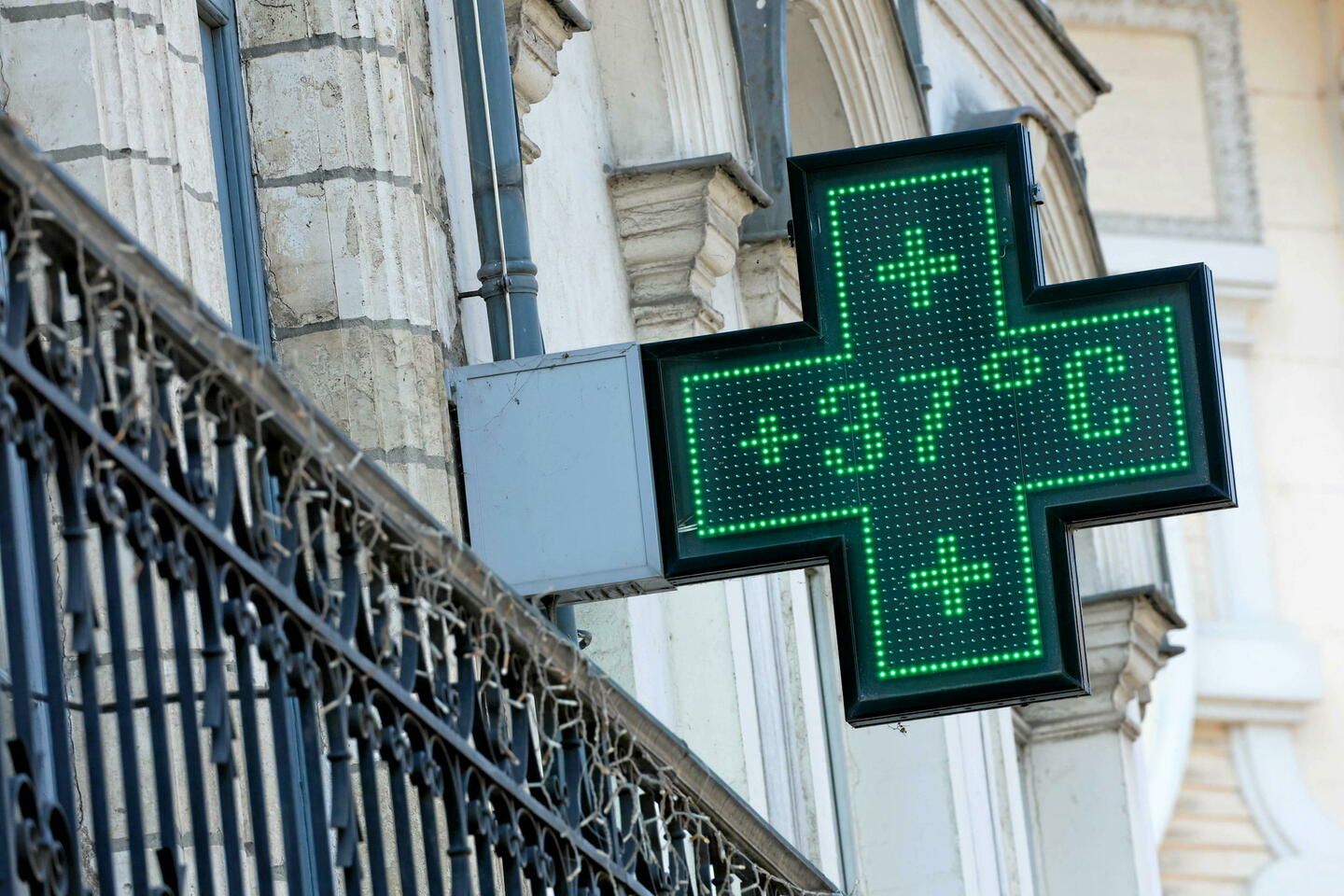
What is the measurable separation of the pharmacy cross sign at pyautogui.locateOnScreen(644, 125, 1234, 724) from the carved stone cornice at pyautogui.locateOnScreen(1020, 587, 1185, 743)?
8.50 meters

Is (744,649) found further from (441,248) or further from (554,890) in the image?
(554,890)

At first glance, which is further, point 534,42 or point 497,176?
point 534,42

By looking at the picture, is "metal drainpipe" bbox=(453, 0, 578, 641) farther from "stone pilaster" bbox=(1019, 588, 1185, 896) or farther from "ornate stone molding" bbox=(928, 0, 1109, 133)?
"stone pilaster" bbox=(1019, 588, 1185, 896)

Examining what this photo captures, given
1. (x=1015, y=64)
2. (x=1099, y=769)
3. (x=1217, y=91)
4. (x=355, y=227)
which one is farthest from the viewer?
(x=1217, y=91)

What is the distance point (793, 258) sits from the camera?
32.2ft

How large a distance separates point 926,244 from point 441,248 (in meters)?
1.35

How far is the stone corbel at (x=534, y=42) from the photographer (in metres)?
6.63

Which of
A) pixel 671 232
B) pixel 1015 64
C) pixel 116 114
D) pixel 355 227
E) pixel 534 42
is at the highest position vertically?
pixel 1015 64

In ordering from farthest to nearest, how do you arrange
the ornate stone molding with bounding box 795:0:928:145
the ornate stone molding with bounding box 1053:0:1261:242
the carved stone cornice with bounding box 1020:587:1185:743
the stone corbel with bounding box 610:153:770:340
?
the ornate stone molding with bounding box 1053:0:1261:242 → the carved stone cornice with bounding box 1020:587:1185:743 → the ornate stone molding with bounding box 795:0:928:145 → the stone corbel with bounding box 610:153:770:340

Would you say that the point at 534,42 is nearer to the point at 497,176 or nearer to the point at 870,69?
the point at 497,176

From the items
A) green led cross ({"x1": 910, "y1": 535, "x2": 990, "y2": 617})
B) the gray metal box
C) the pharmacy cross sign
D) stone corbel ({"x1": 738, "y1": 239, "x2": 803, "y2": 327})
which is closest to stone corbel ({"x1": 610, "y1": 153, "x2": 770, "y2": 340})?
stone corbel ({"x1": 738, "y1": 239, "x2": 803, "y2": 327})

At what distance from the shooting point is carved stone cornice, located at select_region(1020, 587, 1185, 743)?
44.6 feet

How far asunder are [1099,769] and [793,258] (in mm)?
4771

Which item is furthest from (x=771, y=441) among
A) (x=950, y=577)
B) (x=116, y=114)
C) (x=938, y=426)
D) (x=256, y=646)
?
(x=256, y=646)
